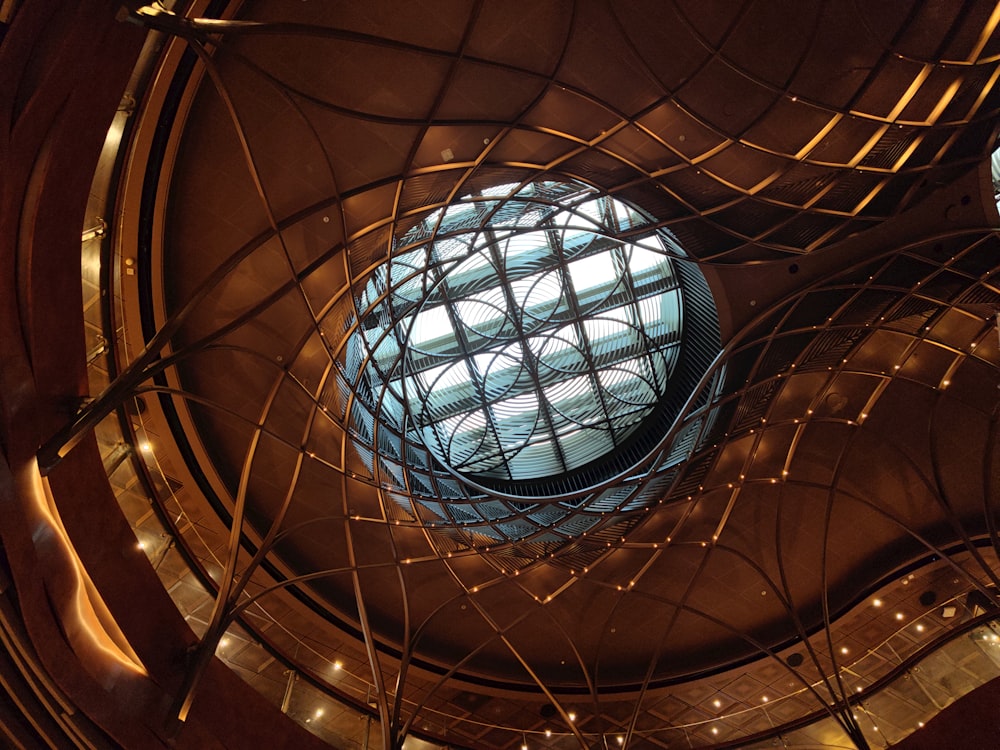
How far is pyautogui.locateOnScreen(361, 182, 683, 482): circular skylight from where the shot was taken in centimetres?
1903

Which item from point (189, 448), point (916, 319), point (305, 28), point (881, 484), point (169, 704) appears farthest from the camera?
point (881, 484)

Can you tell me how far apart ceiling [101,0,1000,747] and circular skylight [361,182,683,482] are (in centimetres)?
95

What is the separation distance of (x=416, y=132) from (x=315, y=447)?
8312mm

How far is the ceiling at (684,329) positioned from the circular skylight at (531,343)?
3.12 feet

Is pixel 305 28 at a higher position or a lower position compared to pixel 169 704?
higher

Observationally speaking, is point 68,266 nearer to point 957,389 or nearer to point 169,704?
point 169,704

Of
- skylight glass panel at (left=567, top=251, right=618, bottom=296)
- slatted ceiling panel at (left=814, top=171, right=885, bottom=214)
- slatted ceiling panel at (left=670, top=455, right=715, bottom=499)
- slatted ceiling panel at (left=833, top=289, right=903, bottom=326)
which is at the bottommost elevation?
slatted ceiling panel at (left=670, top=455, right=715, bottom=499)

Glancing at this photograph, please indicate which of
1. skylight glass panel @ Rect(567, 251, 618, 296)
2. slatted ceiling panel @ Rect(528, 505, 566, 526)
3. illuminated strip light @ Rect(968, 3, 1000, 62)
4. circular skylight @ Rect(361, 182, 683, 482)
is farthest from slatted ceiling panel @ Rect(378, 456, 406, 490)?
illuminated strip light @ Rect(968, 3, 1000, 62)

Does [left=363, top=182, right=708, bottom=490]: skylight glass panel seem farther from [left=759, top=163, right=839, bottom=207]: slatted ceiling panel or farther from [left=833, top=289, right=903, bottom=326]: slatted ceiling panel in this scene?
[left=833, top=289, right=903, bottom=326]: slatted ceiling panel

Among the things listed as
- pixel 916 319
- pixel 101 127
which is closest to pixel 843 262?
pixel 916 319

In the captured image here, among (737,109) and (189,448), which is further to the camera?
(189,448)

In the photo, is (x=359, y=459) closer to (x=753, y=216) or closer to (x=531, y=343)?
(x=531, y=343)

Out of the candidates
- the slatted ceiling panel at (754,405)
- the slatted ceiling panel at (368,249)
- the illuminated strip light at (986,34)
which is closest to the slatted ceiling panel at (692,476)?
the slatted ceiling panel at (754,405)

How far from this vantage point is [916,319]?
1747 cm
